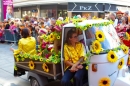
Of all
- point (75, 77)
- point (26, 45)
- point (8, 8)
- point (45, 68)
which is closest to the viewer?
point (75, 77)

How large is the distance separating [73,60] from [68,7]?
17.1m

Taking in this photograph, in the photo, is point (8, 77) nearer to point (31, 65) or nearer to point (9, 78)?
point (9, 78)

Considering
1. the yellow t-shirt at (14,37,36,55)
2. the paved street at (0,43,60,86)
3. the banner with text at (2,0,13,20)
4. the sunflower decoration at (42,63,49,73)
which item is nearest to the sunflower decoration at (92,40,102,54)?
the sunflower decoration at (42,63,49,73)

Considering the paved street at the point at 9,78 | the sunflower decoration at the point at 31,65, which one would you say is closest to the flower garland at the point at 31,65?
the sunflower decoration at the point at 31,65

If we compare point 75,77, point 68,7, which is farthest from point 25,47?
point 68,7

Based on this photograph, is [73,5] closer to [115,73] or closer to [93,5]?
[93,5]

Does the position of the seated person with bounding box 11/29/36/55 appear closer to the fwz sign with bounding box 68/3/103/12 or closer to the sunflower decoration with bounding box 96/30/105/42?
the sunflower decoration with bounding box 96/30/105/42

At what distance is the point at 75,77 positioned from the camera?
12.4ft

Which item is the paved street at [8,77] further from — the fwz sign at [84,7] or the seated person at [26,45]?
the fwz sign at [84,7]

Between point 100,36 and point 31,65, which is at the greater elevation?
point 100,36

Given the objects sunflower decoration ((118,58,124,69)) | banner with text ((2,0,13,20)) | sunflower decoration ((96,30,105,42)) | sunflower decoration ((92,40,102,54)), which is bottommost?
sunflower decoration ((118,58,124,69))

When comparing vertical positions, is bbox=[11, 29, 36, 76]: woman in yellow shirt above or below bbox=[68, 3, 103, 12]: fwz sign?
below

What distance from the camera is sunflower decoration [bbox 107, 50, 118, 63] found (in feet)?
11.6

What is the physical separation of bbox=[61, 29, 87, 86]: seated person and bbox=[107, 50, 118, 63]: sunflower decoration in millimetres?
466
